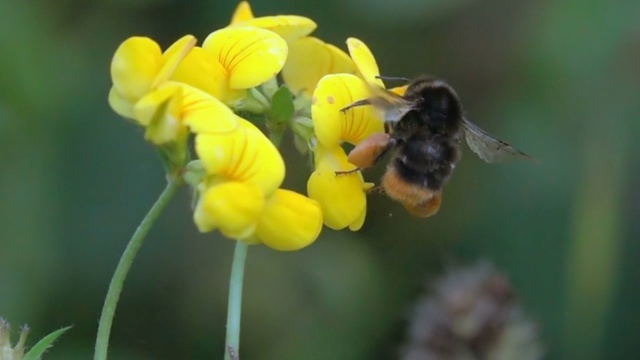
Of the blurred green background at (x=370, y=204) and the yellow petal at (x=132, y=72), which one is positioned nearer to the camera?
the yellow petal at (x=132, y=72)

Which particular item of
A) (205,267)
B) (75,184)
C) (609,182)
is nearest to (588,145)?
(609,182)

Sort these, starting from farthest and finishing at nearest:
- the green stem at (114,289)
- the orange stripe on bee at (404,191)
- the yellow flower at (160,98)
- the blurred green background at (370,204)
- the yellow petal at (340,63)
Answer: the blurred green background at (370,204) → the yellow petal at (340,63) → the orange stripe on bee at (404,191) → the yellow flower at (160,98) → the green stem at (114,289)

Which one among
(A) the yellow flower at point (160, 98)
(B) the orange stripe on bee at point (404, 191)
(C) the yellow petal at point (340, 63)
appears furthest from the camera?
(C) the yellow petal at point (340, 63)

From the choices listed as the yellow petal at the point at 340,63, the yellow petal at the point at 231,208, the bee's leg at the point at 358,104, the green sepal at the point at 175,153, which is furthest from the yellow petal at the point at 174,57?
the yellow petal at the point at 340,63

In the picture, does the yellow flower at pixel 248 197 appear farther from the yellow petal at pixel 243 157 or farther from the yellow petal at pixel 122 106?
the yellow petal at pixel 122 106

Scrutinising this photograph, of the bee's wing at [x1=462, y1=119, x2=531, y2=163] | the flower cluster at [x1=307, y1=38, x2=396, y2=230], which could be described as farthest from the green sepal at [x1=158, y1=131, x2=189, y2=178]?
the bee's wing at [x1=462, y1=119, x2=531, y2=163]

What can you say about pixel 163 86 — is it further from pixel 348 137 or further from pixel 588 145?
pixel 588 145

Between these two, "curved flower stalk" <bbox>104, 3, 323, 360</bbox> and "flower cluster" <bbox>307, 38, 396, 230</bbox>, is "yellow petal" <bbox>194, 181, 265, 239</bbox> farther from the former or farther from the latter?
"flower cluster" <bbox>307, 38, 396, 230</bbox>
